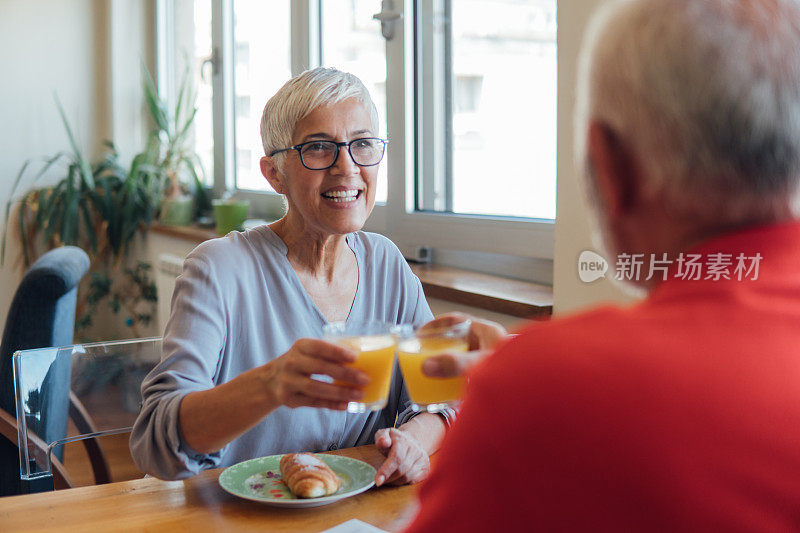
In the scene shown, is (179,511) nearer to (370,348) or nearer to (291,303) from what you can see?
(370,348)

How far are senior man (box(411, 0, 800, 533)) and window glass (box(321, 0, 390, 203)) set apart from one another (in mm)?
2168

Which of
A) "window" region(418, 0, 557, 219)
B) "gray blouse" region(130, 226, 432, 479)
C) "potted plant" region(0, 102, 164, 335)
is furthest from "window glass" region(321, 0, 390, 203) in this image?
"potted plant" region(0, 102, 164, 335)

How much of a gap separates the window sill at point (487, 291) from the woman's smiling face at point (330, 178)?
1.66 ft

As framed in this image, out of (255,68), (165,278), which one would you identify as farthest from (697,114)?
(165,278)

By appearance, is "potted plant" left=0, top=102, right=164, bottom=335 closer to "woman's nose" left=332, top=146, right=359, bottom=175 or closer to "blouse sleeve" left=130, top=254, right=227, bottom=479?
"woman's nose" left=332, top=146, right=359, bottom=175

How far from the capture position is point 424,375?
3.29ft

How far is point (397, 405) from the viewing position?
166 cm

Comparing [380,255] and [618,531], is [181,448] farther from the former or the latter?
[618,531]

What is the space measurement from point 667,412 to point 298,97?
1.21 metres

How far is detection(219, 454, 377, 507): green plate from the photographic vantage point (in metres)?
1.13

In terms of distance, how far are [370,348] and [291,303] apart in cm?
59

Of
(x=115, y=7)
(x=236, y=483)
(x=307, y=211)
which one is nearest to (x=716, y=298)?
(x=236, y=483)

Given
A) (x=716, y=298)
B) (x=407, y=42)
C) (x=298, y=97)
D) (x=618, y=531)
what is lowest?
(x=618, y=531)

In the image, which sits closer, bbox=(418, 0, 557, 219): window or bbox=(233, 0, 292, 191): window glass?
bbox=(418, 0, 557, 219): window
